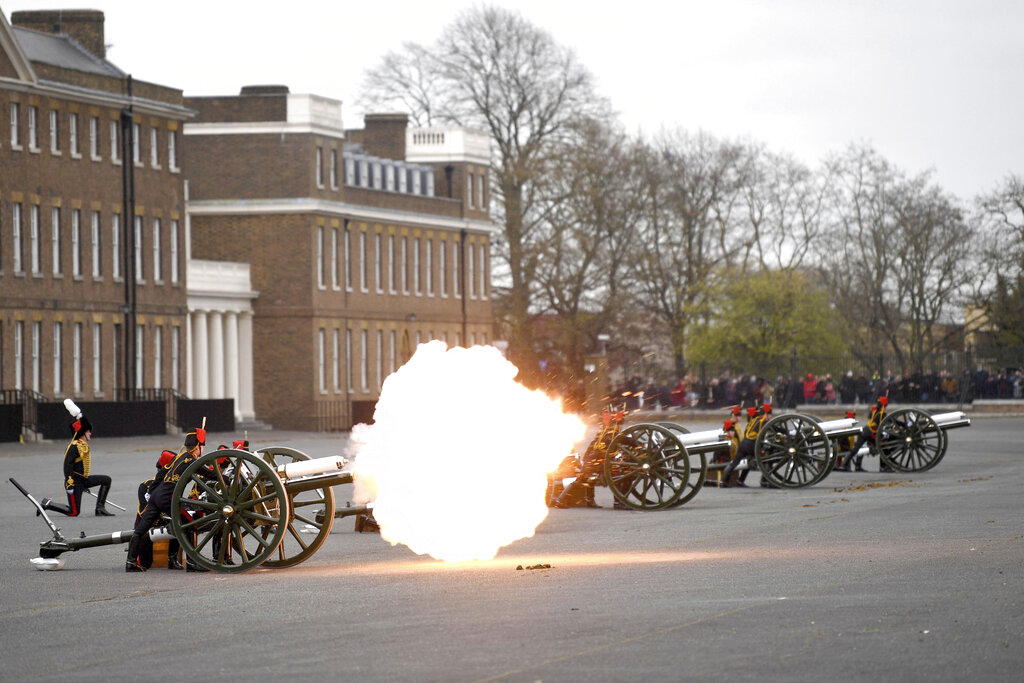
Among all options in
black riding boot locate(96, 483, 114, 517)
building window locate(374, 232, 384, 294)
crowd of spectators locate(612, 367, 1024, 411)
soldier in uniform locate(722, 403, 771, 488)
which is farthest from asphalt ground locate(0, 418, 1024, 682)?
building window locate(374, 232, 384, 294)

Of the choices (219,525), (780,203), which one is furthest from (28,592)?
(780,203)

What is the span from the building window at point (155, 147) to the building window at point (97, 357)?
5.97m

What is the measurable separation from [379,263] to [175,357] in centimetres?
1559

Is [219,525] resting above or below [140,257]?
below

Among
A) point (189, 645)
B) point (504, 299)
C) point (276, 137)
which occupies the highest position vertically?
point (276, 137)

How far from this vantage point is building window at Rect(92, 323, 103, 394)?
59.1m

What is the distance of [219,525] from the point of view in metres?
17.6

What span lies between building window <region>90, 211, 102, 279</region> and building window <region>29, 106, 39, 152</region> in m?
3.70

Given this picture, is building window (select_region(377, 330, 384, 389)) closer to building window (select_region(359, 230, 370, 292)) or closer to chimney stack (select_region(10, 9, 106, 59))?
building window (select_region(359, 230, 370, 292))

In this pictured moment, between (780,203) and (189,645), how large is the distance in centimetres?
7779

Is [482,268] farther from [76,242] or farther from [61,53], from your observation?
[76,242]

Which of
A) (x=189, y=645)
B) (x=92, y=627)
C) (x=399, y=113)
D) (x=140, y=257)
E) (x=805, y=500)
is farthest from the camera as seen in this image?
(x=399, y=113)

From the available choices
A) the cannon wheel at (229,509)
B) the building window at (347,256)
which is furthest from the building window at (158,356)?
the cannon wheel at (229,509)

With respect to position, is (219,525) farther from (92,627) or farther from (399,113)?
(399,113)
